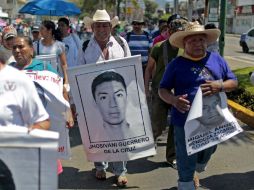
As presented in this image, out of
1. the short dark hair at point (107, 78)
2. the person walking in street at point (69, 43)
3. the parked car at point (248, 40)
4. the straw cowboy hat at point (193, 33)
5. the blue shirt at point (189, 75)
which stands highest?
the straw cowboy hat at point (193, 33)

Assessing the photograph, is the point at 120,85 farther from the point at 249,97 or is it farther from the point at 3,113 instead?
the point at 249,97

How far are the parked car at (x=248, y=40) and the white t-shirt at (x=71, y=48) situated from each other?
2042cm

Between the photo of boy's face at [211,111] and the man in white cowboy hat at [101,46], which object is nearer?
the photo of boy's face at [211,111]

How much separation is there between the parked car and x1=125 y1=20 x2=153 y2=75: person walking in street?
19.3 meters

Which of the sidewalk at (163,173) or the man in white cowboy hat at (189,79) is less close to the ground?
the man in white cowboy hat at (189,79)

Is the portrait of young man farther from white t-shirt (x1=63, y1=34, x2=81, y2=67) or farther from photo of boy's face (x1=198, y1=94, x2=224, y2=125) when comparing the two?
white t-shirt (x1=63, y1=34, x2=81, y2=67)

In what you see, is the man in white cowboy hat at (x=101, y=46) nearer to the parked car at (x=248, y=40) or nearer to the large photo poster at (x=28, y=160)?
the large photo poster at (x=28, y=160)

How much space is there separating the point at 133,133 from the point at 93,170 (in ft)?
3.61

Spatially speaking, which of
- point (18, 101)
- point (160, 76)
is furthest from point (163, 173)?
point (18, 101)

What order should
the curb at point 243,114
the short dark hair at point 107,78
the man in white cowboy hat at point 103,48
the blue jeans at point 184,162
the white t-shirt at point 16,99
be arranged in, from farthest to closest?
the curb at point 243,114
the man in white cowboy hat at point 103,48
the short dark hair at point 107,78
the blue jeans at point 184,162
the white t-shirt at point 16,99

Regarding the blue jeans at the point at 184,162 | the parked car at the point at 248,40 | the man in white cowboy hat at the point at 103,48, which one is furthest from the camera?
the parked car at the point at 248,40

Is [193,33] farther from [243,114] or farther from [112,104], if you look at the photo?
[243,114]

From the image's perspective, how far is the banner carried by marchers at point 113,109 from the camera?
498cm

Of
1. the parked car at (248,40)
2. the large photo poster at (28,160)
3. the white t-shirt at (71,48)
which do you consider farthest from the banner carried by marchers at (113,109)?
the parked car at (248,40)
